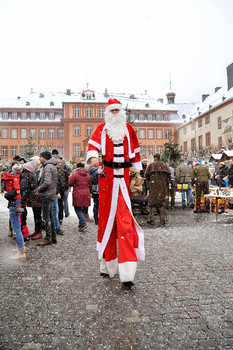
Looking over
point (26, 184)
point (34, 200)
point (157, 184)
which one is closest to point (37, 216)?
point (34, 200)

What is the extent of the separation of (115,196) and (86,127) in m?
55.8

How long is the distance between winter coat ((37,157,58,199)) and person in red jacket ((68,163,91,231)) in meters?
1.73

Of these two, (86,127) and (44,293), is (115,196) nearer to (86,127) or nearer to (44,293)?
(44,293)

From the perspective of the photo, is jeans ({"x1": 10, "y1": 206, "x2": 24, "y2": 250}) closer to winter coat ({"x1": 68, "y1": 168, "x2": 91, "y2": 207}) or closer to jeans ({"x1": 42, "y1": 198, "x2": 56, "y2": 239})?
jeans ({"x1": 42, "y1": 198, "x2": 56, "y2": 239})

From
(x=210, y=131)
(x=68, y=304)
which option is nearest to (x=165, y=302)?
(x=68, y=304)

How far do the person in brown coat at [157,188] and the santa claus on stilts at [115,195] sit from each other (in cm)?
491

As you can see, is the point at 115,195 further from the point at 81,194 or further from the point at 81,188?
the point at 81,188

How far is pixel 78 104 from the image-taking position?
5859 centimetres

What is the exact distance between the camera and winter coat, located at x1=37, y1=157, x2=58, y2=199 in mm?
6555

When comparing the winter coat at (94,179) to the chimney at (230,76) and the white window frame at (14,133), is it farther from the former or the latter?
the white window frame at (14,133)

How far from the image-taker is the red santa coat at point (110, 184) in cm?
434

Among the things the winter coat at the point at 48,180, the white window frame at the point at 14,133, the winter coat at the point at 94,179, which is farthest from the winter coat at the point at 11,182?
the white window frame at the point at 14,133

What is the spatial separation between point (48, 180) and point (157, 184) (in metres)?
3.97

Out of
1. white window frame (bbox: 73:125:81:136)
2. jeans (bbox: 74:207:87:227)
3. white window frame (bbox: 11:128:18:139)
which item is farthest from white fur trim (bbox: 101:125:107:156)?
white window frame (bbox: 11:128:18:139)
